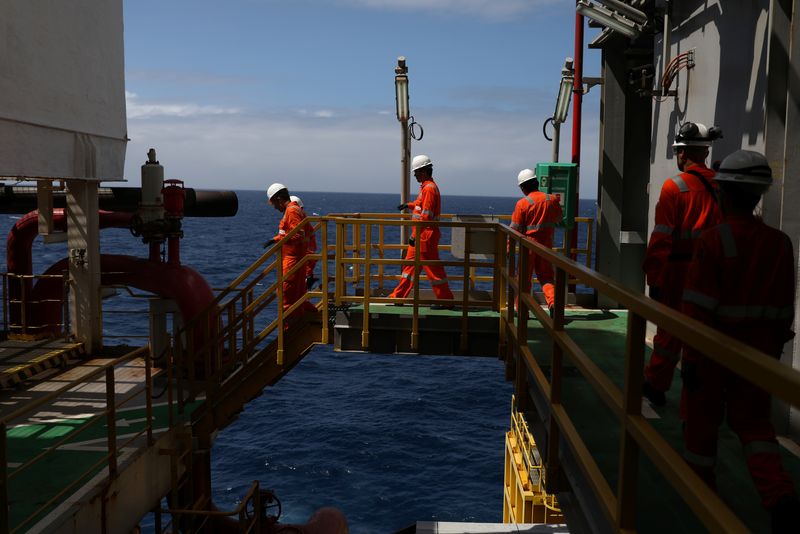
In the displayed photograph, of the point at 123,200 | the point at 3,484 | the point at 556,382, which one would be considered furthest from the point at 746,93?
the point at 123,200

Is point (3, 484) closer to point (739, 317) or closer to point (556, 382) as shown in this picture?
point (556, 382)

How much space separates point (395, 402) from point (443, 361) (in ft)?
29.7

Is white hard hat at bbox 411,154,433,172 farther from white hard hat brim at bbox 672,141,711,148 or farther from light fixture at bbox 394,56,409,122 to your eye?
white hard hat brim at bbox 672,141,711,148

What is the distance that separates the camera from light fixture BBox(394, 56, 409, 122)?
11914 mm

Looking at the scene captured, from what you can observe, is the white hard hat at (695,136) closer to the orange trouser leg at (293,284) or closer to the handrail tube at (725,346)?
the handrail tube at (725,346)

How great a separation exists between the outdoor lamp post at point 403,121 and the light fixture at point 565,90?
260cm

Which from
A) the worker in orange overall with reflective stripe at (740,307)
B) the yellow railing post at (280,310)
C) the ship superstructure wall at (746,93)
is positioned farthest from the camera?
the yellow railing post at (280,310)

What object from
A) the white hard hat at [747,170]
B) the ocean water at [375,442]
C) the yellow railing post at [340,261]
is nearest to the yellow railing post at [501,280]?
the yellow railing post at [340,261]

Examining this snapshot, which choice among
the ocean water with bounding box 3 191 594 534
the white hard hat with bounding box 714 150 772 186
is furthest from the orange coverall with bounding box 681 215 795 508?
the ocean water with bounding box 3 191 594 534

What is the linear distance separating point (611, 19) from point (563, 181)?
2646 mm

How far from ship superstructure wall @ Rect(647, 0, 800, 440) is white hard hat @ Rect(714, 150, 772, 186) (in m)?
1.61

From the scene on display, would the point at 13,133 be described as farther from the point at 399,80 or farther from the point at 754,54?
the point at 754,54

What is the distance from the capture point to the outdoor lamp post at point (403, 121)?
39.2 feet

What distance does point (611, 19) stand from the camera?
939cm
